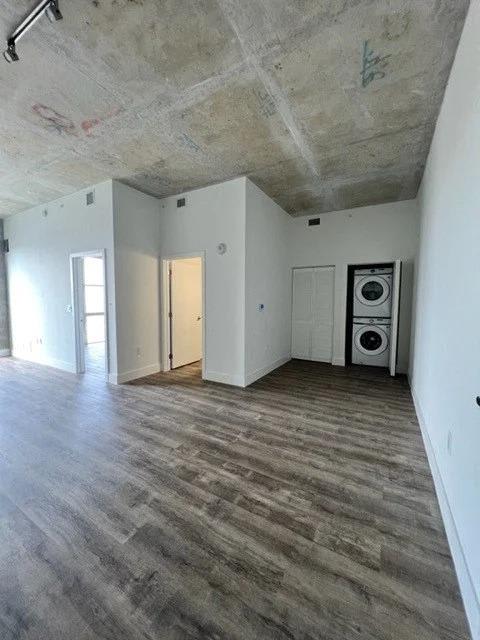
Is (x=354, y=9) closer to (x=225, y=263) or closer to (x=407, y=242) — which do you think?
(x=225, y=263)

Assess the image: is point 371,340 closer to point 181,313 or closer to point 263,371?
point 263,371

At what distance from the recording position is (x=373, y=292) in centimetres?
498

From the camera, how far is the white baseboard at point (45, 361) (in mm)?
4820

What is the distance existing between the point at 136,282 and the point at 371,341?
4.40 metres

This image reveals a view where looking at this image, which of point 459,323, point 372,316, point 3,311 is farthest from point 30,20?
point 3,311

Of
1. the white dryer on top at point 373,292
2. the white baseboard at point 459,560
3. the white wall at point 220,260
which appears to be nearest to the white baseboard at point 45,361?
the white wall at point 220,260

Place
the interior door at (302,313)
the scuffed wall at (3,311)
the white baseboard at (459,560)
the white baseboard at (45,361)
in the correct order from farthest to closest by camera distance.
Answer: the scuffed wall at (3,311) → the interior door at (302,313) → the white baseboard at (45,361) → the white baseboard at (459,560)

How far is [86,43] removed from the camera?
1.81 metres

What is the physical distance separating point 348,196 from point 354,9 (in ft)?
10.1

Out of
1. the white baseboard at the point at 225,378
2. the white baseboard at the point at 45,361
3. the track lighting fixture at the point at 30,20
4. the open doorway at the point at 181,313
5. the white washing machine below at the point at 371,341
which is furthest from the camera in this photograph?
the white washing machine below at the point at 371,341

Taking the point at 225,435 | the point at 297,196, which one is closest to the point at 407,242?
the point at 297,196

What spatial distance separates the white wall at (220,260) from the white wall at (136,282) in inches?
18.1

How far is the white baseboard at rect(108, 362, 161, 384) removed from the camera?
4062 millimetres

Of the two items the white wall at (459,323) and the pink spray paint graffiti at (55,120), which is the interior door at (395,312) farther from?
the pink spray paint graffiti at (55,120)
